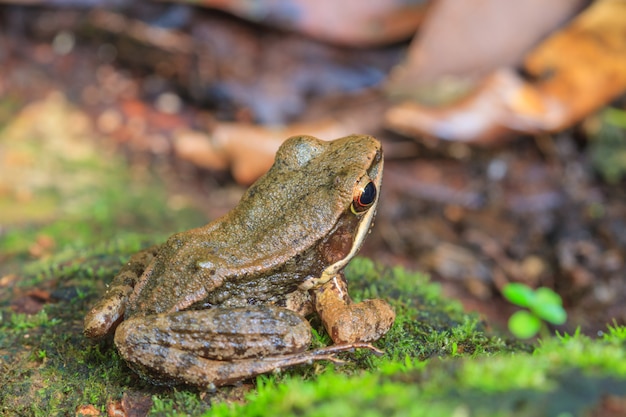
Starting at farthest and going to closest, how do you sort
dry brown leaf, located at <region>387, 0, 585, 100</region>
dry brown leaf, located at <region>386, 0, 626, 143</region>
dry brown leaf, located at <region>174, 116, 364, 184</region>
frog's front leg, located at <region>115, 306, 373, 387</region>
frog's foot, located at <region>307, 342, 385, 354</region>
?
dry brown leaf, located at <region>387, 0, 585, 100</region> < dry brown leaf, located at <region>174, 116, 364, 184</region> < dry brown leaf, located at <region>386, 0, 626, 143</region> < frog's foot, located at <region>307, 342, 385, 354</region> < frog's front leg, located at <region>115, 306, 373, 387</region>

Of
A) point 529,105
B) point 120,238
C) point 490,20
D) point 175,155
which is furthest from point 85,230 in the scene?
point 490,20

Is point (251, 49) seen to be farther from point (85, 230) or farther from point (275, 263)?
point (275, 263)

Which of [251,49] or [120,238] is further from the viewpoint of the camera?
[251,49]

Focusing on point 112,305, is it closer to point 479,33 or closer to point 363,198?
point 363,198

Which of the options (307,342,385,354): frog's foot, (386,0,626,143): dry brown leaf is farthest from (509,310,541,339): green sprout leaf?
(386,0,626,143): dry brown leaf

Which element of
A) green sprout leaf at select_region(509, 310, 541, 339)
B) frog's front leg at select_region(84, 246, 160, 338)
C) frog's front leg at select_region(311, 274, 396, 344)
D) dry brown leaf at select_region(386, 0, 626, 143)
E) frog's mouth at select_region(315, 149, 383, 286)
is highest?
dry brown leaf at select_region(386, 0, 626, 143)

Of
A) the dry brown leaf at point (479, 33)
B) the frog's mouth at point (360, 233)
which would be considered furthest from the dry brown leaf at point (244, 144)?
the frog's mouth at point (360, 233)

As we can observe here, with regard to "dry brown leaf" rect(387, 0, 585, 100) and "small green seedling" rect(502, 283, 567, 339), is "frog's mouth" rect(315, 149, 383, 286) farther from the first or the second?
"dry brown leaf" rect(387, 0, 585, 100)
